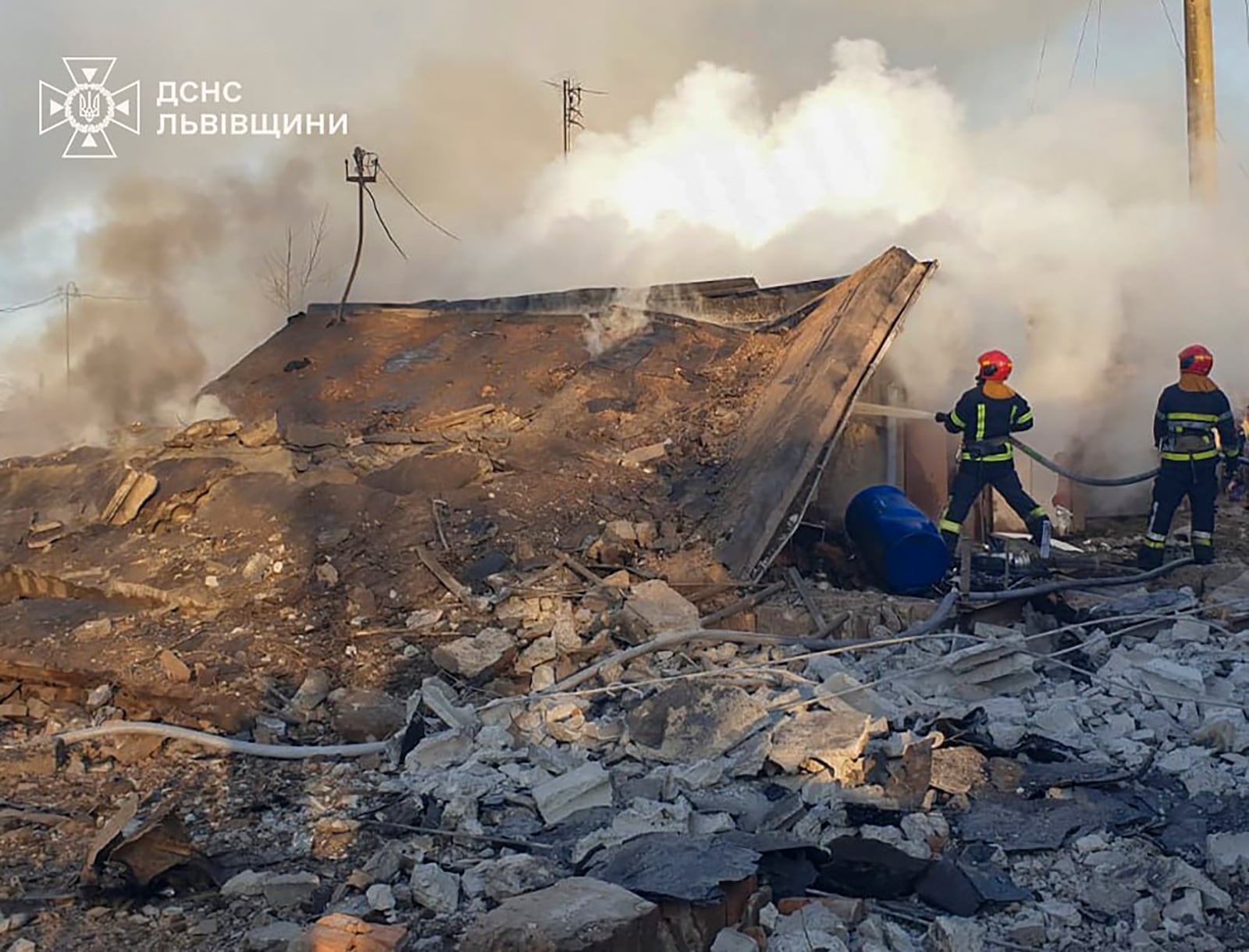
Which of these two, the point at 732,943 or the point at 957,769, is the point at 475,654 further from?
the point at 732,943

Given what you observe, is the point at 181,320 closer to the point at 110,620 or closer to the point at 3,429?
the point at 3,429

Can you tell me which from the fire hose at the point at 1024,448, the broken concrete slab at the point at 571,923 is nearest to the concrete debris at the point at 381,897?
the broken concrete slab at the point at 571,923

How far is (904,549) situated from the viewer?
270 inches

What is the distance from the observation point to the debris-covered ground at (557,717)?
134 inches

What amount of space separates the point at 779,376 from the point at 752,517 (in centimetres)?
205

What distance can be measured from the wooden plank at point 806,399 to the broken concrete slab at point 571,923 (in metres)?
3.53

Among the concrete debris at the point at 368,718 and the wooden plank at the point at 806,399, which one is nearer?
the concrete debris at the point at 368,718

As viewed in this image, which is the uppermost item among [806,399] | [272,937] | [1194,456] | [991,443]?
[806,399]

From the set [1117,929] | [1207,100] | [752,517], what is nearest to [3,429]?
[752,517]

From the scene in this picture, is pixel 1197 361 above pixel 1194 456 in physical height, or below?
above

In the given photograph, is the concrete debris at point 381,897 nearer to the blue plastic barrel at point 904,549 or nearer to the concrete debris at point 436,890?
the concrete debris at point 436,890

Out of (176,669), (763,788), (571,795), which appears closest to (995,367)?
(763,788)

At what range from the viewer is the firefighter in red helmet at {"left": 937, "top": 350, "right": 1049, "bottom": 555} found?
761 cm

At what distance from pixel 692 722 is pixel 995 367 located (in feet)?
13.6
